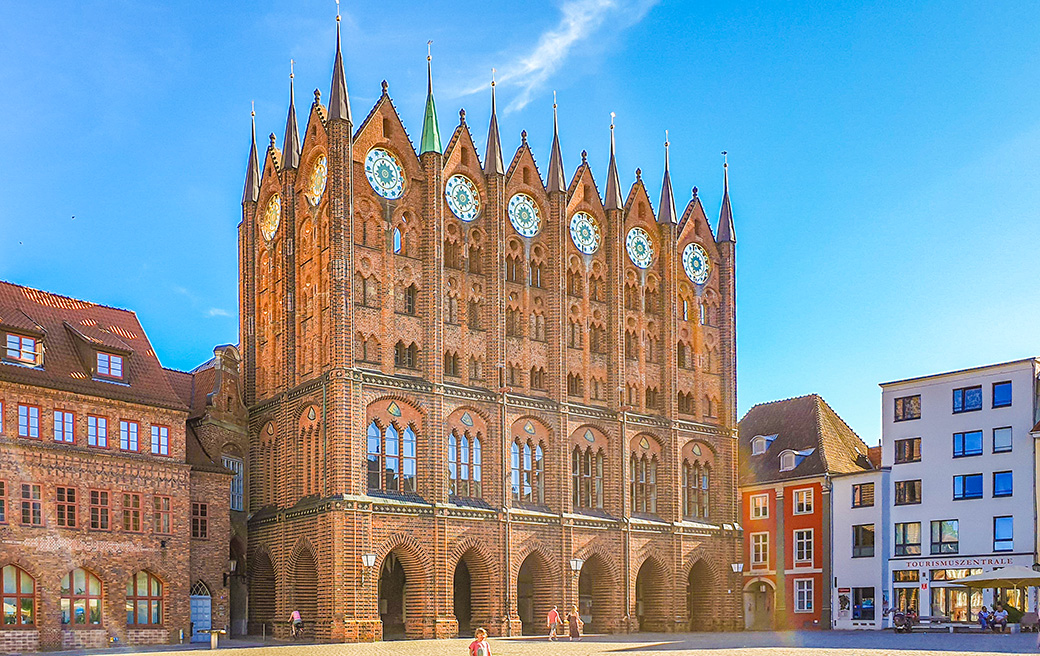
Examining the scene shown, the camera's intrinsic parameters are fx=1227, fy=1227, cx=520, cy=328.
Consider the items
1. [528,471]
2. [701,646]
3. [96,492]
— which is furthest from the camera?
[528,471]

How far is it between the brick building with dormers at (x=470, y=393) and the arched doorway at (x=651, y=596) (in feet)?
0.45

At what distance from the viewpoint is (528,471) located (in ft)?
213

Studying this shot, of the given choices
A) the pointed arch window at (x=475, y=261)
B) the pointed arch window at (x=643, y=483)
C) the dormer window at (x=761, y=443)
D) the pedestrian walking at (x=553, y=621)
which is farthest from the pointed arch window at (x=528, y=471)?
the dormer window at (x=761, y=443)

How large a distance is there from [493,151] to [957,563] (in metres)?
33.9

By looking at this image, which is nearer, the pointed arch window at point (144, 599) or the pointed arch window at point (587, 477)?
Answer: the pointed arch window at point (144, 599)

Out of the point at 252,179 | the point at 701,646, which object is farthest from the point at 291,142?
the point at 701,646

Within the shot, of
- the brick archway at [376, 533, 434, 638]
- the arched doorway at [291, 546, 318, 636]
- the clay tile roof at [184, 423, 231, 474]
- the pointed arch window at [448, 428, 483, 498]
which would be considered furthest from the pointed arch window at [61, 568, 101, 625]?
the pointed arch window at [448, 428, 483, 498]

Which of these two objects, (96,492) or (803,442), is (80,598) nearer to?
(96,492)

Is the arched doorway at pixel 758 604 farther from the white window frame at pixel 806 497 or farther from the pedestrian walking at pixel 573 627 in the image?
the pedestrian walking at pixel 573 627

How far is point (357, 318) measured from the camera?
59.1m

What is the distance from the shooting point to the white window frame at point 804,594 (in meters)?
74.2

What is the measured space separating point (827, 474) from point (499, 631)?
24371 millimetres

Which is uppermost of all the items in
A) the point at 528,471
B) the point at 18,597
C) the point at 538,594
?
the point at 528,471

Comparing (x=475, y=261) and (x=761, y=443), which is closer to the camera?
(x=475, y=261)
